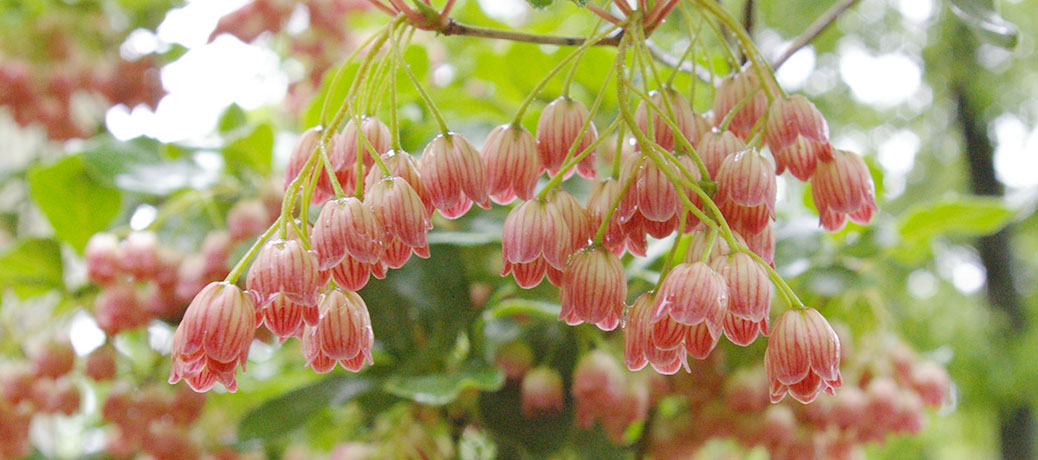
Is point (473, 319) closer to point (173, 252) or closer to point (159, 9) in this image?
point (173, 252)

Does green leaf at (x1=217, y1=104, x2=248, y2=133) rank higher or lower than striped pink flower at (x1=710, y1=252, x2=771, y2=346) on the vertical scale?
higher

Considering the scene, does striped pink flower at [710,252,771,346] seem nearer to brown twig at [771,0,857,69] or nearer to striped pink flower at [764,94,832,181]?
striped pink flower at [764,94,832,181]

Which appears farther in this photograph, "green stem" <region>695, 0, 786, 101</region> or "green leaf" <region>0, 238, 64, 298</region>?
"green leaf" <region>0, 238, 64, 298</region>

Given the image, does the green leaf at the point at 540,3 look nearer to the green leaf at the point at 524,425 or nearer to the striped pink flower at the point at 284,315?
the striped pink flower at the point at 284,315

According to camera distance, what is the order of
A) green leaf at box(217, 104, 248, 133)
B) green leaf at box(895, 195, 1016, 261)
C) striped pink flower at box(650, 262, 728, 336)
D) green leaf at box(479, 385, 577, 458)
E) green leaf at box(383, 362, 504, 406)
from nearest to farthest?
striped pink flower at box(650, 262, 728, 336)
green leaf at box(383, 362, 504, 406)
green leaf at box(479, 385, 577, 458)
green leaf at box(895, 195, 1016, 261)
green leaf at box(217, 104, 248, 133)

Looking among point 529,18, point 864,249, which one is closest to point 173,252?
point 864,249

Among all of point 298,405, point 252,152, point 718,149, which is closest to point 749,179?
point 718,149

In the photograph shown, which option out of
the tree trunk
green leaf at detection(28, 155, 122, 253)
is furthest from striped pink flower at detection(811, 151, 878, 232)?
the tree trunk
